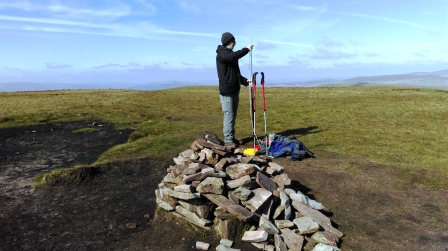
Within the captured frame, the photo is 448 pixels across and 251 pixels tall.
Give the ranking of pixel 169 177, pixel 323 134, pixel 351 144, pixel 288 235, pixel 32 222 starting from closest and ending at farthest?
1. pixel 288 235
2. pixel 32 222
3. pixel 169 177
4. pixel 351 144
5. pixel 323 134

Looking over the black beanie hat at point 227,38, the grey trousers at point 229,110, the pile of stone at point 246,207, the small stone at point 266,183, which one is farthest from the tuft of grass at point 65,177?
the black beanie hat at point 227,38

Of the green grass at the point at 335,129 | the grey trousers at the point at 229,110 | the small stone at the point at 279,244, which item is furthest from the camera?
the green grass at the point at 335,129

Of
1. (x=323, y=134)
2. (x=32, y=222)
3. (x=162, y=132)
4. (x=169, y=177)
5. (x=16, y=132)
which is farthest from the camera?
(x=16, y=132)

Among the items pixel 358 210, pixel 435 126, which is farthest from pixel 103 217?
pixel 435 126

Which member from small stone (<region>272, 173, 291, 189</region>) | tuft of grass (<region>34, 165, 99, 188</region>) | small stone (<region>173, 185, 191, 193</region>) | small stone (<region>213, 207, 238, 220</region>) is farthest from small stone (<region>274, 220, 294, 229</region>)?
tuft of grass (<region>34, 165, 99, 188</region>)

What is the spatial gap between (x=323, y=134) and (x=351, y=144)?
253cm

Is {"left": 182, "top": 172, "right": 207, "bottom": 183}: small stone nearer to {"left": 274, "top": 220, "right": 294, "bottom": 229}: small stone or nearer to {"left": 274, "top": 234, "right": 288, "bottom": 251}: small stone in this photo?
{"left": 274, "top": 220, "right": 294, "bottom": 229}: small stone

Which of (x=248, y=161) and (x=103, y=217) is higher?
(x=248, y=161)

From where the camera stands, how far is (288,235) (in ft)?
24.9

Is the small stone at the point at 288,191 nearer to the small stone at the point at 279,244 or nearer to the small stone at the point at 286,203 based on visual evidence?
the small stone at the point at 286,203

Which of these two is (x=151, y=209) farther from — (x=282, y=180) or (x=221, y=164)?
→ (x=282, y=180)

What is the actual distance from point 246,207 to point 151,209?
295cm

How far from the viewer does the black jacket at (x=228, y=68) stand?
11.6 meters

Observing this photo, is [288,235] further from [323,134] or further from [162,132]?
[162,132]
